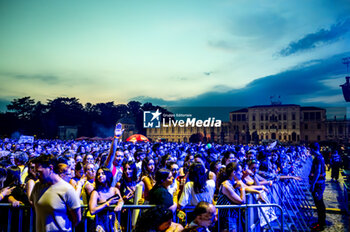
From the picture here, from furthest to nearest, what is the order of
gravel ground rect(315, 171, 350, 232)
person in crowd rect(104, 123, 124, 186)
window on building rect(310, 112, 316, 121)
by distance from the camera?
window on building rect(310, 112, 316, 121), gravel ground rect(315, 171, 350, 232), person in crowd rect(104, 123, 124, 186)

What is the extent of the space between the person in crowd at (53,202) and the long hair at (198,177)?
1.61 m

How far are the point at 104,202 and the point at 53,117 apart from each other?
311 feet

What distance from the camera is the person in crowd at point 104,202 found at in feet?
12.5

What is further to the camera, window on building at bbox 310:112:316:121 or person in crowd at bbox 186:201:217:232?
window on building at bbox 310:112:316:121

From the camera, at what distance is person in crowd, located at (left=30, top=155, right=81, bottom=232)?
3.00 meters

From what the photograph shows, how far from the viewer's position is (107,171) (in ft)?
13.3

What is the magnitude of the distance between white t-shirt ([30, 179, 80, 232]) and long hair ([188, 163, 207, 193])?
1.61 m

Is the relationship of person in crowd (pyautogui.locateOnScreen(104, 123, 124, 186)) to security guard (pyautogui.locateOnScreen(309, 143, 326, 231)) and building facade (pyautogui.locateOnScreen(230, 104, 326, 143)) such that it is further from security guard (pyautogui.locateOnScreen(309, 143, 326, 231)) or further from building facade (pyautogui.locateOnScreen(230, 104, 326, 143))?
building facade (pyautogui.locateOnScreen(230, 104, 326, 143))

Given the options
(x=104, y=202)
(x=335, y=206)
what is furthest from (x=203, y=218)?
(x=335, y=206)

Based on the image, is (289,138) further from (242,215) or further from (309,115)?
(242,215)

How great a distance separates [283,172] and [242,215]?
17.4 feet

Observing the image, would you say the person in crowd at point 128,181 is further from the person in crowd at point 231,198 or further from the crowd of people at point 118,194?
the person in crowd at point 231,198

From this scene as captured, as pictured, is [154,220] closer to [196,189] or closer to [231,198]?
[196,189]

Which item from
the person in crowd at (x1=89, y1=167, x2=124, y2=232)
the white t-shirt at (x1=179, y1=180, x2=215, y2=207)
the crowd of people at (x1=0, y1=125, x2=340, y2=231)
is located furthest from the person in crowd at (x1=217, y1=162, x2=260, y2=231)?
the person in crowd at (x1=89, y1=167, x2=124, y2=232)
